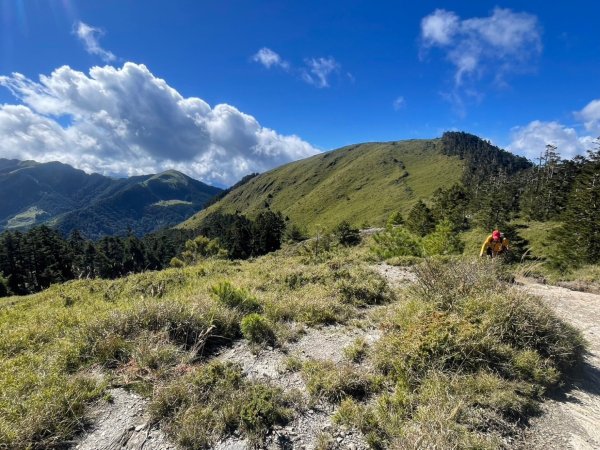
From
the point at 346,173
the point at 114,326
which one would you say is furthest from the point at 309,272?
the point at 346,173

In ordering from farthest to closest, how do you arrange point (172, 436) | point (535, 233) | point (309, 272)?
point (535, 233) < point (309, 272) < point (172, 436)

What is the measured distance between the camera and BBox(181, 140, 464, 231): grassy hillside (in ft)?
390

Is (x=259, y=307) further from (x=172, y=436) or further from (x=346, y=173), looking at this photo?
(x=346, y=173)

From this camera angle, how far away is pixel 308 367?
231 inches

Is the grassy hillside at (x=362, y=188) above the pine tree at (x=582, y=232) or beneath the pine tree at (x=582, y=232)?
above

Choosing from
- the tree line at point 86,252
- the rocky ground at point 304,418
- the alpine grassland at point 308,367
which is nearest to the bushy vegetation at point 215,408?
the alpine grassland at point 308,367

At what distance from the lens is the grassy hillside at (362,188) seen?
119 metres

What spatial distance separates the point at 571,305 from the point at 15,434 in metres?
13.8

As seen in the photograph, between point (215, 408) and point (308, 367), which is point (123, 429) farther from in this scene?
point (308, 367)

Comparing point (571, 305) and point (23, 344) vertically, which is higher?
point (571, 305)

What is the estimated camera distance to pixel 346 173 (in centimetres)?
17262

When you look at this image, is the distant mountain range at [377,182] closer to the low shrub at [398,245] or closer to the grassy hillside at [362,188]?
the grassy hillside at [362,188]

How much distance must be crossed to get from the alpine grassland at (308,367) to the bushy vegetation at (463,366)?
0.9 inches

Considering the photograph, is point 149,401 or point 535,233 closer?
point 149,401
